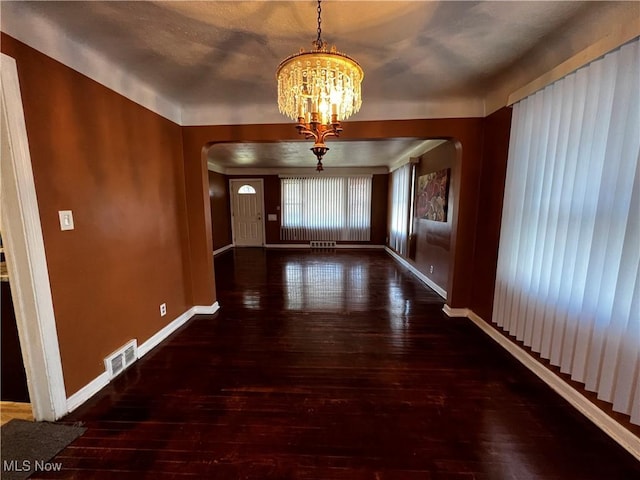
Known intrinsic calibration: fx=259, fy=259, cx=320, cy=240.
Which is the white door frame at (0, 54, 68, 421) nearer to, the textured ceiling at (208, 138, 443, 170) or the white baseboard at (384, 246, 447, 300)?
the textured ceiling at (208, 138, 443, 170)

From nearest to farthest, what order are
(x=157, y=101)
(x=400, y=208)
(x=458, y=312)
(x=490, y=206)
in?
(x=157, y=101) < (x=490, y=206) < (x=458, y=312) < (x=400, y=208)

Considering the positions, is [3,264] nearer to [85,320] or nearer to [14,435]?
[85,320]

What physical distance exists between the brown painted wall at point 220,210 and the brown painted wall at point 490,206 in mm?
5782

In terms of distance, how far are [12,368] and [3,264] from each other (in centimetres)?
72

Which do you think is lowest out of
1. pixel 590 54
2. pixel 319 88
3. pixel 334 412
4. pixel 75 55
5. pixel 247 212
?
pixel 334 412

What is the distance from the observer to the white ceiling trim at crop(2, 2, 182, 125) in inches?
55.7

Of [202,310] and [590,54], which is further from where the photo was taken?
[202,310]

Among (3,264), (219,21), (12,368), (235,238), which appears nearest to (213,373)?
(12,368)

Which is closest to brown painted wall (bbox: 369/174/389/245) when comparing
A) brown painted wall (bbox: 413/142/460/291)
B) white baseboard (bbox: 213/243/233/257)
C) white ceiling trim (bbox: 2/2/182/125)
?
brown painted wall (bbox: 413/142/460/291)

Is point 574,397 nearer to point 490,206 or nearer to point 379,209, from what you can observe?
point 490,206

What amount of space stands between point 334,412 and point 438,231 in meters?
3.03

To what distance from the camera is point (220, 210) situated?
724 centimetres

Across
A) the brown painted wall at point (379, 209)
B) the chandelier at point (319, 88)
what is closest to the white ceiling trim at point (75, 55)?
the chandelier at point (319, 88)

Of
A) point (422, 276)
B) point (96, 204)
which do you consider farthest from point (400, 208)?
point (96, 204)
